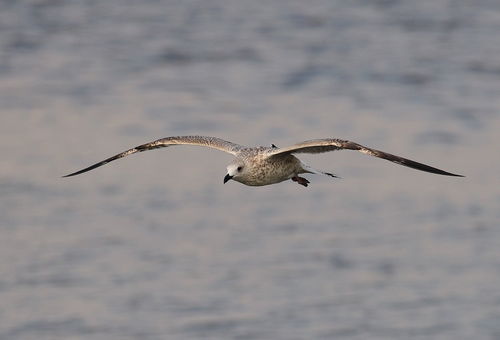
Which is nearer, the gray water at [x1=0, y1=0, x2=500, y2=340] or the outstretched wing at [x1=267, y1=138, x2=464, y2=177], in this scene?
the outstretched wing at [x1=267, y1=138, x2=464, y2=177]

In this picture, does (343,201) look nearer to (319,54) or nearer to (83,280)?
(83,280)

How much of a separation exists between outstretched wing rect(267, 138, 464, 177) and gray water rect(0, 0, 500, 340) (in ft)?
27.3

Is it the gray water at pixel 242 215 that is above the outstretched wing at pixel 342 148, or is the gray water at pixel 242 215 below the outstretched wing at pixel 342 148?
above

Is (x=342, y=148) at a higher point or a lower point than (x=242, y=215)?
lower

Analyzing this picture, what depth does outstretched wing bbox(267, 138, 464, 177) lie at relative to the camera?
11.5m

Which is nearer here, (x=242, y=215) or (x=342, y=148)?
(x=342, y=148)

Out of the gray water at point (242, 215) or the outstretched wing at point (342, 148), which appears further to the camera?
the gray water at point (242, 215)

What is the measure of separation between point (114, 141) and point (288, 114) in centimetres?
422

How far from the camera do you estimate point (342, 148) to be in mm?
11891

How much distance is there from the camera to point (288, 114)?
2734 centimetres

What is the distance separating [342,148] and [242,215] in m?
12.0

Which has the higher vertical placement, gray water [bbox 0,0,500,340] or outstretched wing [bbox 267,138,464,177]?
gray water [bbox 0,0,500,340]

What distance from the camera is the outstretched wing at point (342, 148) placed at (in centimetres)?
1146

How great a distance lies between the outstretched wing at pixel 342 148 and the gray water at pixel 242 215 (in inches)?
327
